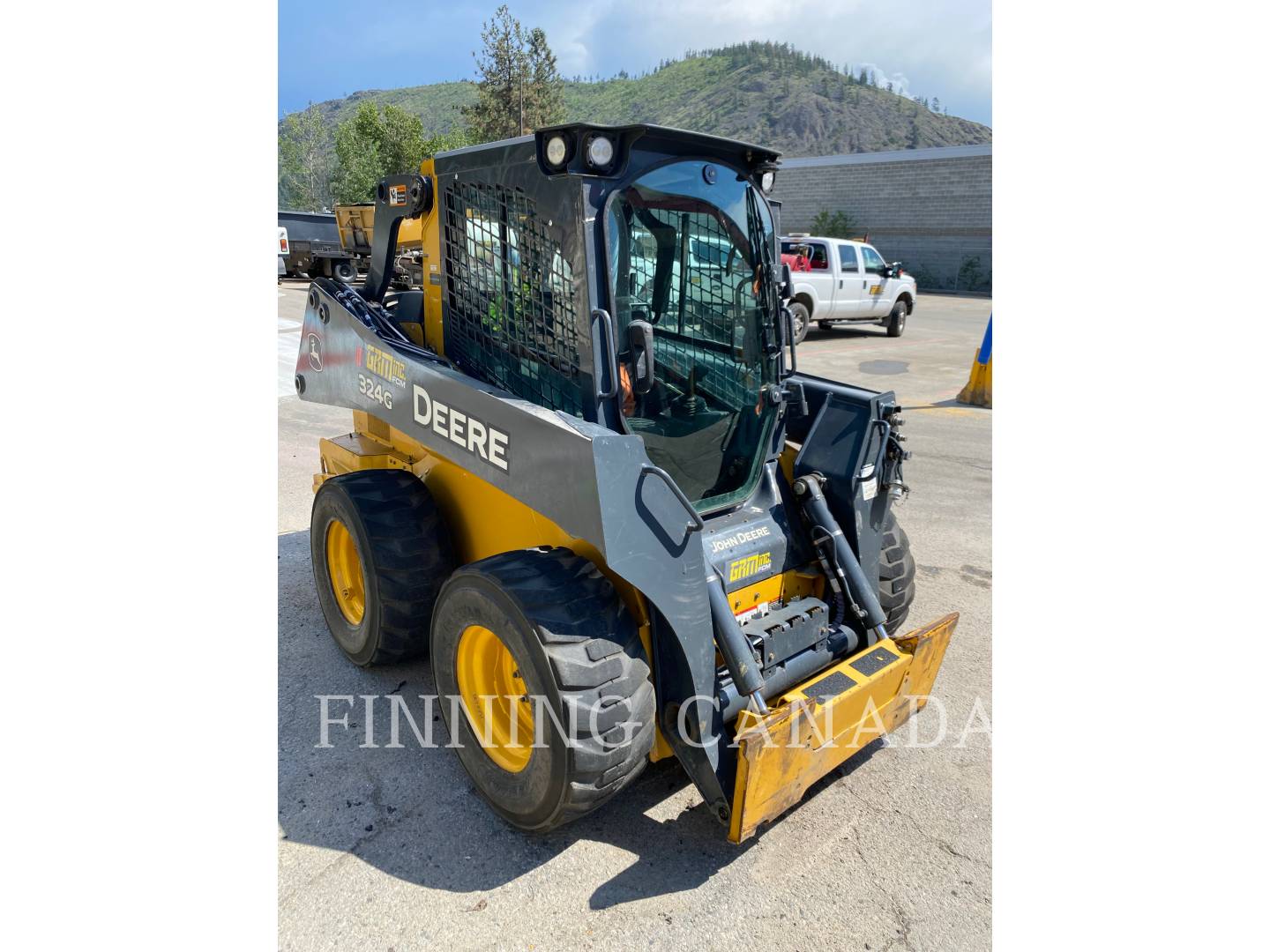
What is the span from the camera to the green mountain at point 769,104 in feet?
316

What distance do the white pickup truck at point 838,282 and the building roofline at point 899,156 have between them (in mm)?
12504

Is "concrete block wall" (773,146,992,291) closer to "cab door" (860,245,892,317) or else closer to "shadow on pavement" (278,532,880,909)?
"cab door" (860,245,892,317)

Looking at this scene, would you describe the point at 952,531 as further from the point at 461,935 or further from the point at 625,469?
the point at 461,935

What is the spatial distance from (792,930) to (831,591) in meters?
1.42

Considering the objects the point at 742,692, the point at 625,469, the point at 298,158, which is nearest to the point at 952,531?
the point at 742,692

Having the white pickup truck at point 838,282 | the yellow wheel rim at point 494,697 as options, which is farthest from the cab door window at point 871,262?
the yellow wheel rim at point 494,697

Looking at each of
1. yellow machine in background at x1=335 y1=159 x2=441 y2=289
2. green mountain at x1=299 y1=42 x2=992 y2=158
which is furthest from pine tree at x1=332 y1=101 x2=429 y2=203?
green mountain at x1=299 y1=42 x2=992 y2=158

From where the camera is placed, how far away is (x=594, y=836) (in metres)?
Result: 2.88

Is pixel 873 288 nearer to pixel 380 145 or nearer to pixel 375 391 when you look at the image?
pixel 375 391

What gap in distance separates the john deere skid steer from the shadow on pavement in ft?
0.57

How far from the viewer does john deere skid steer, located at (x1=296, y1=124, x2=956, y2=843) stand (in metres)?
2.57

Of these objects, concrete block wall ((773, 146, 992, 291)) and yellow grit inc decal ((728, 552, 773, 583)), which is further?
concrete block wall ((773, 146, 992, 291))

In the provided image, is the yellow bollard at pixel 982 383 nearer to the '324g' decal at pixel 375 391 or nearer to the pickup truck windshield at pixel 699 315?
the pickup truck windshield at pixel 699 315

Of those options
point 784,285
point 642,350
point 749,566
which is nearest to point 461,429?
point 642,350
